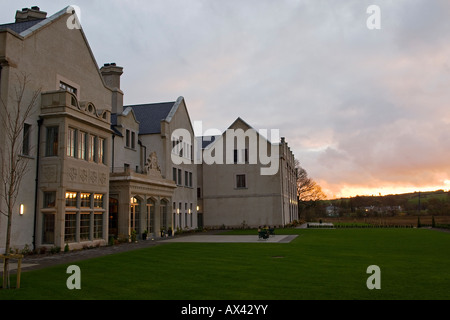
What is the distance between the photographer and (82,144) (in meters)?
24.5

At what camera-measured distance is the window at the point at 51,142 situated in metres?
22.6

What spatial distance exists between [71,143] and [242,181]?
32.8 m

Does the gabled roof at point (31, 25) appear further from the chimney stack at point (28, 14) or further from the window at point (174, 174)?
the window at point (174, 174)

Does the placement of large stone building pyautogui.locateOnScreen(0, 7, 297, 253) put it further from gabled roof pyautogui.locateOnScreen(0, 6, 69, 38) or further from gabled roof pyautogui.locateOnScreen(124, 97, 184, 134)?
gabled roof pyautogui.locateOnScreen(124, 97, 184, 134)

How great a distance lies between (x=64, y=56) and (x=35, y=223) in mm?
11317

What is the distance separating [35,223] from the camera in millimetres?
21875

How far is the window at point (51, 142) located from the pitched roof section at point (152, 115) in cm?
1656

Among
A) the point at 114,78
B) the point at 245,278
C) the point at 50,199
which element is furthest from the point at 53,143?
the point at 245,278

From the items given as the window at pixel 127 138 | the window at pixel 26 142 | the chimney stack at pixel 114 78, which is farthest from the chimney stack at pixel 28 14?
the window at pixel 127 138

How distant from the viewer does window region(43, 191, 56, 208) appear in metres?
22.3

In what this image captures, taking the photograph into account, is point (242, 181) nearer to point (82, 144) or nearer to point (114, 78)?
point (114, 78)
